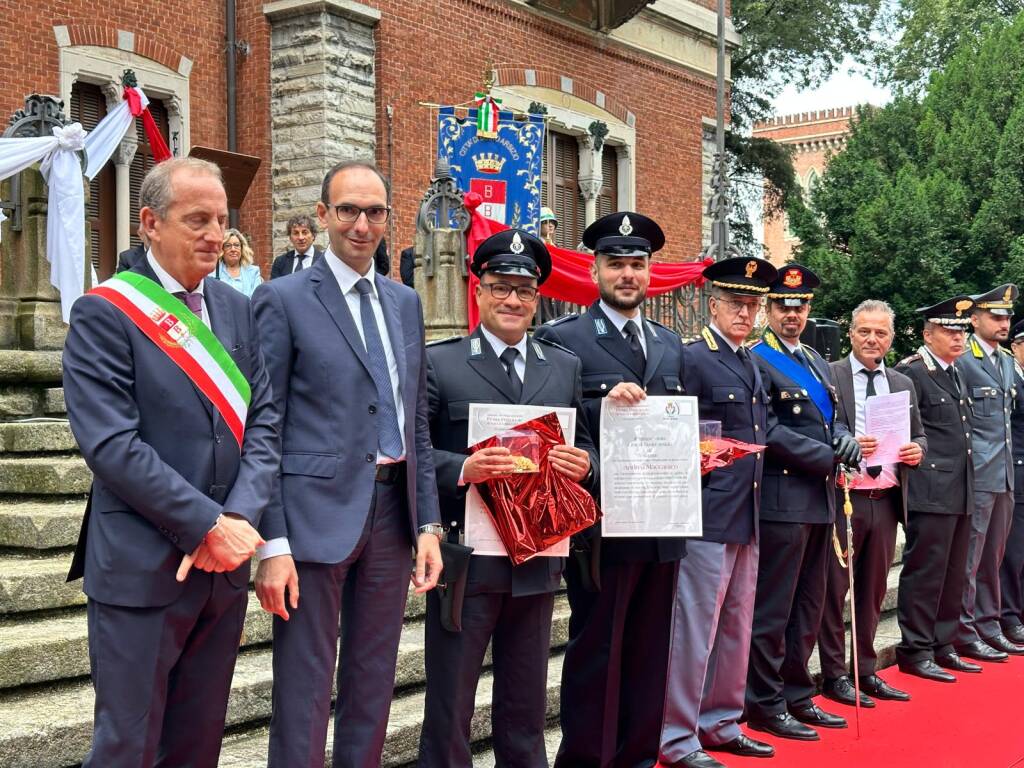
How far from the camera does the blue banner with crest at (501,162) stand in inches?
493

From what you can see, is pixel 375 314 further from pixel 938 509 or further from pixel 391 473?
pixel 938 509

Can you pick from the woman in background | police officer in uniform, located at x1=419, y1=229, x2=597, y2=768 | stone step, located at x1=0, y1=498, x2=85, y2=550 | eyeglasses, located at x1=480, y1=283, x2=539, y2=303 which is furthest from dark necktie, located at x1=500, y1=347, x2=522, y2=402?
the woman in background

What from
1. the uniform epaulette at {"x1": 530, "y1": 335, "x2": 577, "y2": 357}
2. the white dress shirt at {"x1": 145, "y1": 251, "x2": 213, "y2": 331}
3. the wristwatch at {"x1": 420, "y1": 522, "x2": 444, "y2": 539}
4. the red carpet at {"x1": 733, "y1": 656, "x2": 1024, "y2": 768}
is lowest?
the red carpet at {"x1": 733, "y1": 656, "x2": 1024, "y2": 768}

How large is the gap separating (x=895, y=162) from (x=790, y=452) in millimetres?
22007

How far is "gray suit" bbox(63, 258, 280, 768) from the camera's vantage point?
3072 millimetres

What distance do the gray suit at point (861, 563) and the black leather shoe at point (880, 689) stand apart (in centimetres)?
4

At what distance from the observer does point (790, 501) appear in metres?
5.98

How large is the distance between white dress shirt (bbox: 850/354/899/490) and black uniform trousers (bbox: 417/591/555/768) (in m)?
2.86

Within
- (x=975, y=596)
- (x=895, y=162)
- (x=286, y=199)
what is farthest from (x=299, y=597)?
(x=895, y=162)

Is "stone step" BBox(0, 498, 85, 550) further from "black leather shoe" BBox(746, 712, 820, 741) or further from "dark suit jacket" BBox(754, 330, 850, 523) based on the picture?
"black leather shoe" BBox(746, 712, 820, 741)

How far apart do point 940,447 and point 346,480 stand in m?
5.03

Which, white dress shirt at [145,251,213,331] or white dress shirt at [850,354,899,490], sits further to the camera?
white dress shirt at [850,354,899,490]

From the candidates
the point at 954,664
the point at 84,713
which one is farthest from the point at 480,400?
the point at 954,664

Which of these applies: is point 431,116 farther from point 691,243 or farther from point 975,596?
point 975,596
